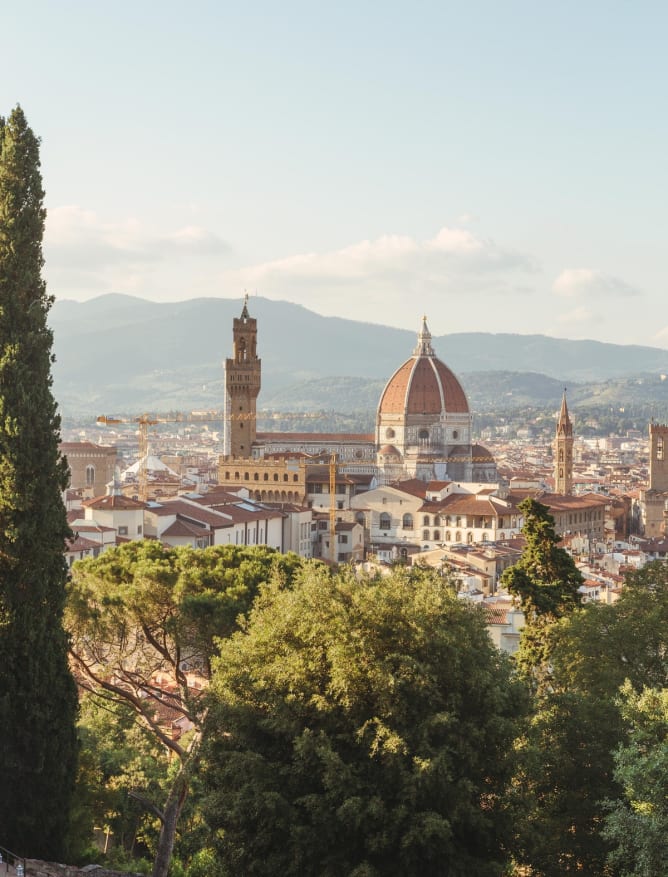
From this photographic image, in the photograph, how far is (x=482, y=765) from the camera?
13.9m

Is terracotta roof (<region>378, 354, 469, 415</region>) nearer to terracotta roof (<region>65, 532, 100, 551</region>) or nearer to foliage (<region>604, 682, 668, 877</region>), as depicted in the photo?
terracotta roof (<region>65, 532, 100, 551</region>)

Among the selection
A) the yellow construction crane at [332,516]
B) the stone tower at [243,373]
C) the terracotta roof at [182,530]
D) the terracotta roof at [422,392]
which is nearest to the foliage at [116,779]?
the terracotta roof at [182,530]

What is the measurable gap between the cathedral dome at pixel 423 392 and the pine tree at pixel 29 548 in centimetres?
7504

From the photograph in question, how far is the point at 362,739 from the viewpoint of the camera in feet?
44.2

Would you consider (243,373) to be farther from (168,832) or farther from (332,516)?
(168,832)

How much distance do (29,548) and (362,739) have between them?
4440 millimetres

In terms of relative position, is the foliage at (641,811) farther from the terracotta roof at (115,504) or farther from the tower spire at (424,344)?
the tower spire at (424,344)

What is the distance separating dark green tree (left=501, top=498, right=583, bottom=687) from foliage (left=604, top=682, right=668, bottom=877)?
6492 mm

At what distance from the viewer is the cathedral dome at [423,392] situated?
298 ft

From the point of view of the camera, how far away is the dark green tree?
69.0ft

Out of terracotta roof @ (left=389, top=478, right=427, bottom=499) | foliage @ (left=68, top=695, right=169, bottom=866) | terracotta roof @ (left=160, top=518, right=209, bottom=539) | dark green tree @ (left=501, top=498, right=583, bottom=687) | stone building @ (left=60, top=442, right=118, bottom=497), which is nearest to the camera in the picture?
foliage @ (left=68, top=695, right=169, bottom=866)

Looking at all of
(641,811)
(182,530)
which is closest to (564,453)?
(182,530)

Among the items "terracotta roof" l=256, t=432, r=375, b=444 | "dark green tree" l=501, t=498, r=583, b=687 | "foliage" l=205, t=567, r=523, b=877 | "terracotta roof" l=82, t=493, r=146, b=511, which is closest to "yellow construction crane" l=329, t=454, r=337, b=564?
"terracotta roof" l=82, t=493, r=146, b=511

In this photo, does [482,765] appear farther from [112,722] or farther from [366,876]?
[112,722]
